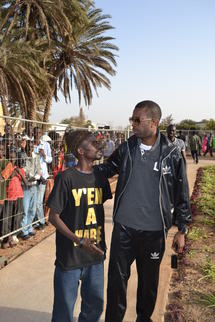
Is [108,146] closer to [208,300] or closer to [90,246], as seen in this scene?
[208,300]

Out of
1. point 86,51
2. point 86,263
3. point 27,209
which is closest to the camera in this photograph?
point 86,263

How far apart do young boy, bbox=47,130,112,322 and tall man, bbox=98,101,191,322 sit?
233mm

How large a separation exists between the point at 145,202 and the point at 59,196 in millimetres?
706

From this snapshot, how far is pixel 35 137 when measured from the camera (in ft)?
18.8

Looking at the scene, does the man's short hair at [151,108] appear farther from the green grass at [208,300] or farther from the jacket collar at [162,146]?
the green grass at [208,300]

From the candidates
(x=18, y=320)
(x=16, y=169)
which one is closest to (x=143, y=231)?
(x=18, y=320)

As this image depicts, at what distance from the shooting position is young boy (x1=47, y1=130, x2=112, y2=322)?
2.22 m

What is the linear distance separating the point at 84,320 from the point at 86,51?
1577cm

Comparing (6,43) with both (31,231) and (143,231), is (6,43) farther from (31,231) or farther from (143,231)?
(143,231)

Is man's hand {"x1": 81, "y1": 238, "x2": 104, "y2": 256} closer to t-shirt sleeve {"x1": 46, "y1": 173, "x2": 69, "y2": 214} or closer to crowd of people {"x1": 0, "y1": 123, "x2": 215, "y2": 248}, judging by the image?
t-shirt sleeve {"x1": 46, "y1": 173, "x2": 69, "y2": 214}

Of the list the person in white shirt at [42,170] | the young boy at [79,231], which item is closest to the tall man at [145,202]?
the young boy at [79,231]

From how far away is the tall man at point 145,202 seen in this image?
2561mm

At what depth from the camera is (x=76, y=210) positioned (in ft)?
7.52

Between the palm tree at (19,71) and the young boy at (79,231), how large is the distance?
10.6 meters
